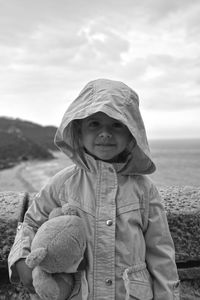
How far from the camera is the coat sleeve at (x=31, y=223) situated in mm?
1975

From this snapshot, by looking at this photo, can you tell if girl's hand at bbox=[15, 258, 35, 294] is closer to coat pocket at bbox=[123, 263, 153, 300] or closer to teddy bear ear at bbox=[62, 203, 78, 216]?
teddy bear ear at bbox=[62, 203, 78, 216]

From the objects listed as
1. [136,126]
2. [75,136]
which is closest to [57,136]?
[75,136]

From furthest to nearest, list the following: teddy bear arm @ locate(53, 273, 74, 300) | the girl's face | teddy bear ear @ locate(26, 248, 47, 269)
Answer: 1. the girl's face
2. teddy bear arm @ locate(53, 273, 74, 300)
3. teddy bear ear @ locate(26, 248, 47, 269)

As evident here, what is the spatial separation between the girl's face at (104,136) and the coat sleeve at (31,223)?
14.6 inches

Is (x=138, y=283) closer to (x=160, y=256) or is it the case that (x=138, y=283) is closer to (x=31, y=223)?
(x=160, y=256)

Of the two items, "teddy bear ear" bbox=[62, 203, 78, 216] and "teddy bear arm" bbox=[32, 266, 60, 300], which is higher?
"teddy bear ear" bbox=[62, 203, 78, 216]

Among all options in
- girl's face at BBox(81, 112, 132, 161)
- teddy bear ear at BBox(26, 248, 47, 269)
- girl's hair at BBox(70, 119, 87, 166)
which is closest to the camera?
teddy bear ear at BBox(26, 248, 47, 269)

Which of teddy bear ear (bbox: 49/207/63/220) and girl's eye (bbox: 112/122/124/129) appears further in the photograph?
girl's eye (bbox: 112/122/124/129)

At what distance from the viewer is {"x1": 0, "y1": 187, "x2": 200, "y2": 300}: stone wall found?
236 centimetres

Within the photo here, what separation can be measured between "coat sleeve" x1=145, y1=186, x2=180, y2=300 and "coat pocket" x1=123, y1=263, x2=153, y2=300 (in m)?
0.06

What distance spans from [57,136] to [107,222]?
0.72m

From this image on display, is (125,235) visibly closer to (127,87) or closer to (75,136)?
(75,136)

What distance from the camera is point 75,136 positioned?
2.36m

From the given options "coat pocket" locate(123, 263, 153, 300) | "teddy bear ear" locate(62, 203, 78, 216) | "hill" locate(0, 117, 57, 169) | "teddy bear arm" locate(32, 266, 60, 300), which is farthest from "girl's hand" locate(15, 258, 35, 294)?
"hill" locate(0, 117, 57, 169)
